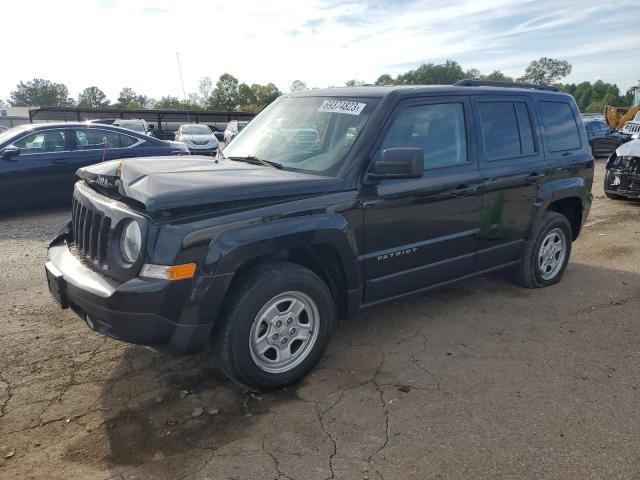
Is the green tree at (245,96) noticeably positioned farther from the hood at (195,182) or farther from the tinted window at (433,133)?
the hood at (195,182)

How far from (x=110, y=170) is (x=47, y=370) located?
1.45 m

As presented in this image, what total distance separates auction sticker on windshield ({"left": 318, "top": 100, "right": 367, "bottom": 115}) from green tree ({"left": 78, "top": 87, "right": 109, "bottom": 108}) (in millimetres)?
106998

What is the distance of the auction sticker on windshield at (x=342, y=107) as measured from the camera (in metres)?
3.66

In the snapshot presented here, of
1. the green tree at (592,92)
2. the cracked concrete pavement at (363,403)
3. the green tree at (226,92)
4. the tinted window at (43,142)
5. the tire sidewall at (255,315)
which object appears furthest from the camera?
the green tree at (592,92)

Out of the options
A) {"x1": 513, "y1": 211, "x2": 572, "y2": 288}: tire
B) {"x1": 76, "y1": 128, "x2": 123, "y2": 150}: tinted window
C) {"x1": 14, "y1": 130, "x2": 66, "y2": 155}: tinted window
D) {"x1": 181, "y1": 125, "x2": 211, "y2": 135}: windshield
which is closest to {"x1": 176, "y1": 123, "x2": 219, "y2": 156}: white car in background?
{"x1": 181, "y1": 125, "x2": 211, "y2": 135}: windshield

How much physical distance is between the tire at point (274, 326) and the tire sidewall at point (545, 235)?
259 cm

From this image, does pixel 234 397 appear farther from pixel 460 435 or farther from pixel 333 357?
pixel 460 435

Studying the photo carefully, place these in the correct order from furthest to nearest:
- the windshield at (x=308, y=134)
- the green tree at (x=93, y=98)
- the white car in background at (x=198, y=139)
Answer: the green tree at (x=93, y=98), the white car in background at (x=198, y=139), the windshield at (x=308, y=134)

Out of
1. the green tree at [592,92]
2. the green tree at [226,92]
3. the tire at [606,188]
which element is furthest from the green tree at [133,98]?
the tire at [606,188]

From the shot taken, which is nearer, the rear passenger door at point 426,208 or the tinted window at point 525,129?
the rear passenger door at point 426,208

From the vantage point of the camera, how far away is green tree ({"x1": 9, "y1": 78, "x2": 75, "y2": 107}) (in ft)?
315

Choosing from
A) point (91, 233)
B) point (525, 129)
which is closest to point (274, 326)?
point (91, 233)

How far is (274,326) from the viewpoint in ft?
10.3

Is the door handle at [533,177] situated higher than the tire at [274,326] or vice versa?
the door handle at [533,177]
